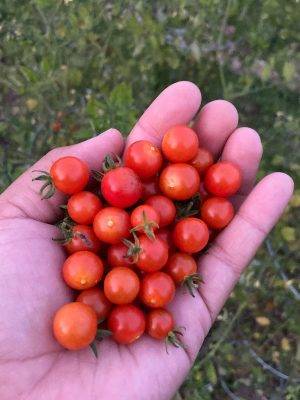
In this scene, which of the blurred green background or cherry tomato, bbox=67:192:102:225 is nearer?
cherry tomato, bbox=67:192:102:225

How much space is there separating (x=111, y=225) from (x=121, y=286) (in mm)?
324

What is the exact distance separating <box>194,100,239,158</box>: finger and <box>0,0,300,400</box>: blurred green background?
483 mm

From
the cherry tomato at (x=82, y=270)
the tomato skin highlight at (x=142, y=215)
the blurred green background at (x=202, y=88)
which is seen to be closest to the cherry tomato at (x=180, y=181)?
the tomato skin highlight at (x=142, y=215)

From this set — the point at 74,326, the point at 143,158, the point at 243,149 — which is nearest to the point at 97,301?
the point at 74,326

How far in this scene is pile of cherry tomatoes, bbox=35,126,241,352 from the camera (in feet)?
8.84

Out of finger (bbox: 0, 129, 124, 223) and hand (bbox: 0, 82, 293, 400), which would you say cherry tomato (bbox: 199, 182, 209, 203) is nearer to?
hand (bbox: 0, 82, 293, 400)

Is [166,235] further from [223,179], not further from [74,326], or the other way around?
[74,326]

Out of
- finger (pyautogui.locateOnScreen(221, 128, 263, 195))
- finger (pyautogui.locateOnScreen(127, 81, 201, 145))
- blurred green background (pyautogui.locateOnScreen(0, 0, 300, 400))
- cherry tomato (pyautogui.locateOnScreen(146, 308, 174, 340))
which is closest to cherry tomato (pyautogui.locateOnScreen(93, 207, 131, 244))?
cherry tomato (pyautogui.locateOnScreen(146, 308, 174, 340))

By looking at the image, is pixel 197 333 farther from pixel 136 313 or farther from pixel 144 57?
pixel 144 57

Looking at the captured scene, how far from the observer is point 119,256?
286 cm

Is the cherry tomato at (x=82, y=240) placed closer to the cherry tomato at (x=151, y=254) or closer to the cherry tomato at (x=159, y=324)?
the cherry tomato at (x=151, y=254)

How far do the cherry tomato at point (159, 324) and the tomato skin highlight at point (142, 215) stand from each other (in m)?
0.46

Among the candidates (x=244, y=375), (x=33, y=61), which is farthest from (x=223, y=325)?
(x=33, y=61)

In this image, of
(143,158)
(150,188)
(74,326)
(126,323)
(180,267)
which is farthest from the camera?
(150,188)
